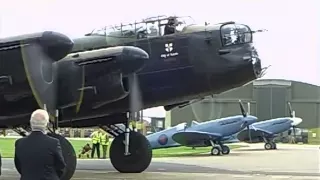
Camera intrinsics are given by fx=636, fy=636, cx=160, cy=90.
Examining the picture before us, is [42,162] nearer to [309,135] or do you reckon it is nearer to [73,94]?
[73,94]

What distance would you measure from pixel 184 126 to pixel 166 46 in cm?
1994

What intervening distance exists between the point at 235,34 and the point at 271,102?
2167 inches

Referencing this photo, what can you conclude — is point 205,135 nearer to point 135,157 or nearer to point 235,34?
point 135,157

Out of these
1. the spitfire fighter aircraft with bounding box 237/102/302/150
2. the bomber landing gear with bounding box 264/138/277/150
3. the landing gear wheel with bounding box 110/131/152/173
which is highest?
the landing gear wheel with bounding box 110/131/152/173

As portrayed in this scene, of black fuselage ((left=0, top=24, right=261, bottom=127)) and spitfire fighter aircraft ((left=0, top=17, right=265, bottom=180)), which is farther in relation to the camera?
black fuselage ((left=0, top=24, right=261, bottom=127))

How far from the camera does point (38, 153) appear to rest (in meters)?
6.11

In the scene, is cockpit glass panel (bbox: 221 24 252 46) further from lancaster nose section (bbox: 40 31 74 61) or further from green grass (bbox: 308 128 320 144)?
green grass (bbox: 308 128 320 144)

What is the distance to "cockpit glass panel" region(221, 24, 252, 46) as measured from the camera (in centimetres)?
1578

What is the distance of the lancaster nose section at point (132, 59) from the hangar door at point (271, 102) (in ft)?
183

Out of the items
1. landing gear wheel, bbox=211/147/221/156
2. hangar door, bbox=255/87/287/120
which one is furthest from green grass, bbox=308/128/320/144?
landing gear wheel, bbox=211/147/221/156

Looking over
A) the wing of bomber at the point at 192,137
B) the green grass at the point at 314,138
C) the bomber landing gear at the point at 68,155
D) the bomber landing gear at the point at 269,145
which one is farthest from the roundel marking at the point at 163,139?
the green grass at the point at 314,138

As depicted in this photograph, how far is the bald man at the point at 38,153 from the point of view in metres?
6.11

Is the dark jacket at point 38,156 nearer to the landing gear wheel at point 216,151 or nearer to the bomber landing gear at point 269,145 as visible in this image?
the landing gear wheel at point 216,151

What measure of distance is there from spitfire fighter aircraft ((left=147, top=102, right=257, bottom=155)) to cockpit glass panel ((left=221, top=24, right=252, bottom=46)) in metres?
17.0
